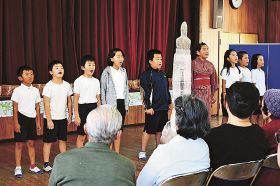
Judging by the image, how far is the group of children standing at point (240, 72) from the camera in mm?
6066

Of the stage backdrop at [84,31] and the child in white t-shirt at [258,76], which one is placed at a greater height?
the stage backdrop at [84,31]

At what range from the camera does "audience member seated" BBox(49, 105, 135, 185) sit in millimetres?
1757

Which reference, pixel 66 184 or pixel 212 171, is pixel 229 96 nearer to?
pixel 212 171

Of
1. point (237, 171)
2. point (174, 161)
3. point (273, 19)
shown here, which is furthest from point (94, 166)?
point (273, 19)

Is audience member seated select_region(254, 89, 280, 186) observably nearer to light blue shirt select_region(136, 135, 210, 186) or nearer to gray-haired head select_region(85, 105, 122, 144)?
light blue shirt select_region(136, 135, 210, 186)

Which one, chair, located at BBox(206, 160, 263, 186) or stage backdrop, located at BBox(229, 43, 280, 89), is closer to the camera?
chair, located at BBox(206, 160, 263, 186)

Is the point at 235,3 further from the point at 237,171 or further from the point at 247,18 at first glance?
the point at 237,171

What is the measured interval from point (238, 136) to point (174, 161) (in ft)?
1.47

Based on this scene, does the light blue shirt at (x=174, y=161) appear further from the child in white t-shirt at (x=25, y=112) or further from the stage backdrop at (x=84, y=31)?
the stage backdrop at (x=84, y=31)

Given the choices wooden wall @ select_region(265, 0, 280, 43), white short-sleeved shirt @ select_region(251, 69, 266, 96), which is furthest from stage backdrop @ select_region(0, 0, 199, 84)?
wooden wall @ select_region(265, 0, 280, 43)

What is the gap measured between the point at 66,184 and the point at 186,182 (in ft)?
1.89

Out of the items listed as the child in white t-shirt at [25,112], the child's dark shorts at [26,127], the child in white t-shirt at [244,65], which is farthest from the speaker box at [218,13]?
the child's dark shorts at [26,127]

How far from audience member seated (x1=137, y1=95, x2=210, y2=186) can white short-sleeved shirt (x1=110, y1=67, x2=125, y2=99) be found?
2521mm

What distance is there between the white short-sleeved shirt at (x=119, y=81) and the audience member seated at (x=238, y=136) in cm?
241
